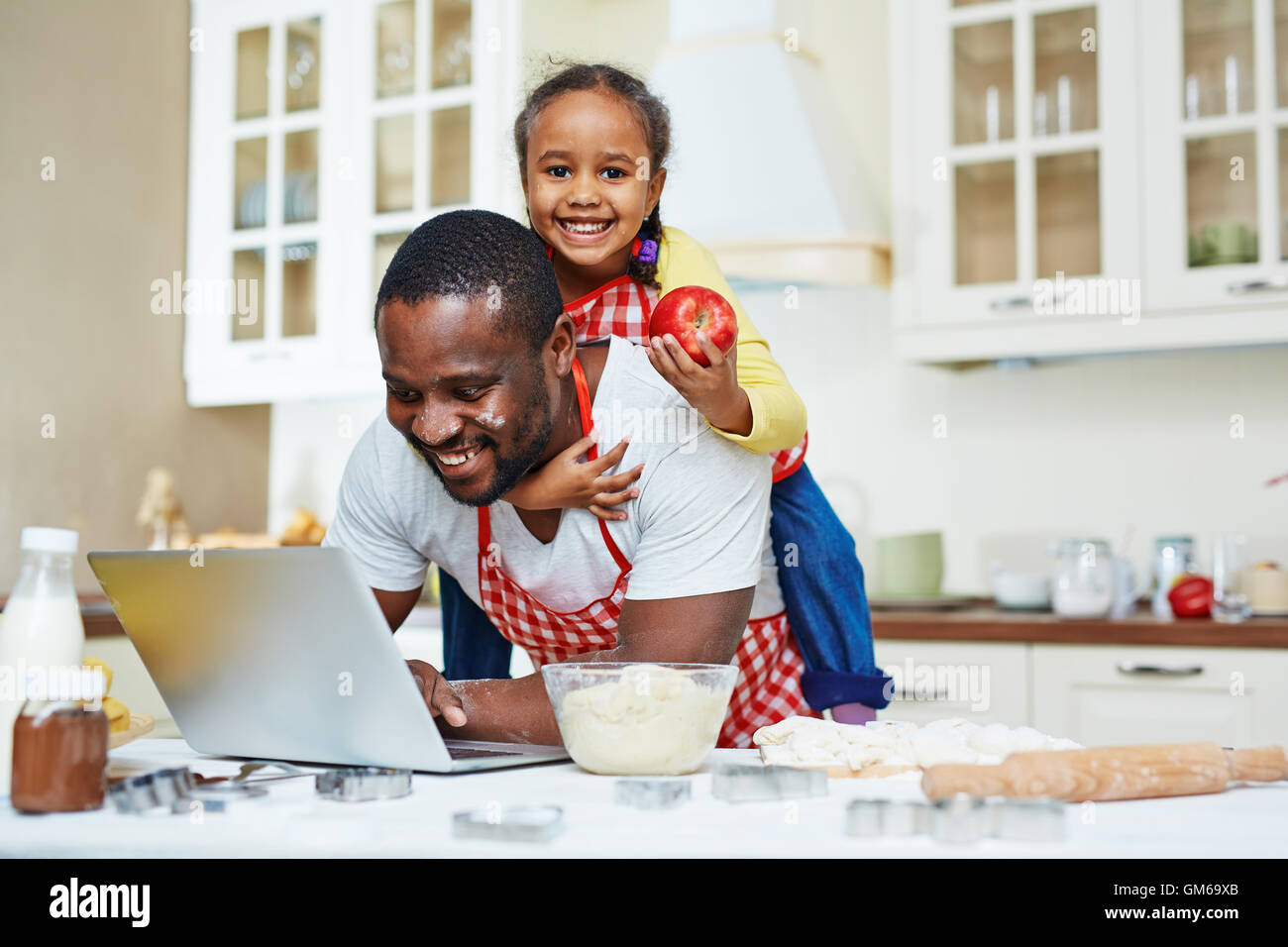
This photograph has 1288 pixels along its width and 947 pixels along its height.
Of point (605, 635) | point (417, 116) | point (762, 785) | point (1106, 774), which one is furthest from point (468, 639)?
point (417, 116)

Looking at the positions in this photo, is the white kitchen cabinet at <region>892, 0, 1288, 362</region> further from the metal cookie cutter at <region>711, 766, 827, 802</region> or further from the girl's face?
the metal cookie cutter at <region>711, 766, 827, 802</region>

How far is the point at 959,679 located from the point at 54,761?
1921 millimetres

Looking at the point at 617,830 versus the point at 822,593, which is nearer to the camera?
the point at 617,830

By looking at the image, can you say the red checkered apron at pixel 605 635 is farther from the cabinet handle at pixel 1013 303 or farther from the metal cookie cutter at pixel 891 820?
the cabinet handle at pixel 1013 303

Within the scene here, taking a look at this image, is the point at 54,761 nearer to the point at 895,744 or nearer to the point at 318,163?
the point at 895,744

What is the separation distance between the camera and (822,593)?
1.52m

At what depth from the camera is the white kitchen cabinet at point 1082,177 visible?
8.23 feet

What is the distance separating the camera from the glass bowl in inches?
36.7

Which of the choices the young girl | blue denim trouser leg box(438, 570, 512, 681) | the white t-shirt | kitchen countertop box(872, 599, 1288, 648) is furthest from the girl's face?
kitchen countertop box(872, 599, 1288, 648)

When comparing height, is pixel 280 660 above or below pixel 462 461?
below

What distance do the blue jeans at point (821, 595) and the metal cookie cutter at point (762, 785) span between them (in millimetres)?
694

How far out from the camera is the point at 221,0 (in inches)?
135
